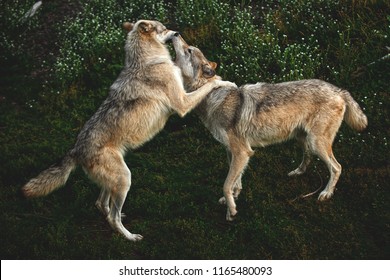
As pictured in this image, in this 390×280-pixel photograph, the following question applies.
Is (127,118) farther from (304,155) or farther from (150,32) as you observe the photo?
(304,155)

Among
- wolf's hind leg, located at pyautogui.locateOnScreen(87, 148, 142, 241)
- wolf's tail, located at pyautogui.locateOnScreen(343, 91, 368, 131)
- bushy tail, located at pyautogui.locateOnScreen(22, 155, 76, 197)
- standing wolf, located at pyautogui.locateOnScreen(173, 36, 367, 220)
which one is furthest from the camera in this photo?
wolf's tail, located at pyautogui.locateOnScreen(343, 91, 368, 131)

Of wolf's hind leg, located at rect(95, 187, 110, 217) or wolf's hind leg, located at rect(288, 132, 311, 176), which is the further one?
wolf's hind leg, located at rect(288, 132, 311, 176)

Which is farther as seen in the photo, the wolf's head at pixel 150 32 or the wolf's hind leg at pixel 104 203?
the wolf's head at pixel 150 32

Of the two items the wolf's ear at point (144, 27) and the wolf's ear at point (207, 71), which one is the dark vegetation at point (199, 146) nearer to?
the wolf's ear at point (207, 71)

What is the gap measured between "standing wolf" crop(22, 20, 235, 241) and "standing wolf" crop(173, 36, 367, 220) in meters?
0.40

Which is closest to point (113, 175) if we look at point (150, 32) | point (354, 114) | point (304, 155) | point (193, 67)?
point (193, 67)

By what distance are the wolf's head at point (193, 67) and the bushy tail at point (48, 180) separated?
2028 mm

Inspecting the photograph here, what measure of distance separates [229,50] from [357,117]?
341cm

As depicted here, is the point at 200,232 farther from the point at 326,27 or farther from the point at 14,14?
the point at 14,14

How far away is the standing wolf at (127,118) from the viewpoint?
5.82 meters

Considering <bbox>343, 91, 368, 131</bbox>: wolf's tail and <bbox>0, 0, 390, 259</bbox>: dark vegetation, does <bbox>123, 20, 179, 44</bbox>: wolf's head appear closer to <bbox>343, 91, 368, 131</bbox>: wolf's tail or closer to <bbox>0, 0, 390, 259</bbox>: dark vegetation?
<bbox>0, 0, 390, 259</bbox>: dark vegetation

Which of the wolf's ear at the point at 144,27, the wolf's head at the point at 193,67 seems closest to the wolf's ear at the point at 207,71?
the wolf's head at the point at 193,67

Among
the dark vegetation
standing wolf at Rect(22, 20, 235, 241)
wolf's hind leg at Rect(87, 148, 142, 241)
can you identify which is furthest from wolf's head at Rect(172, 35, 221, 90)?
wolf's hind leg at Rect(87, 148, 142, 241)

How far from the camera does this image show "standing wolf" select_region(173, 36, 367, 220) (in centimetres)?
617
